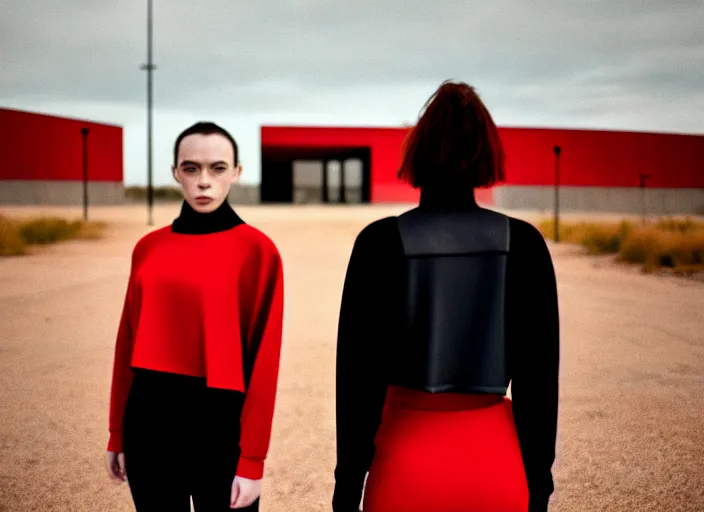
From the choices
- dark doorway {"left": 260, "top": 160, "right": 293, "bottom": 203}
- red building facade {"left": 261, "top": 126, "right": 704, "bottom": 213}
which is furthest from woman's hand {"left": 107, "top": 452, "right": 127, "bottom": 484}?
dark doorway {"left": 260, "top": 160, "right": 293, "bottom": 203}

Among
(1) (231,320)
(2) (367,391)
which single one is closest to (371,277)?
(2) (367,391)

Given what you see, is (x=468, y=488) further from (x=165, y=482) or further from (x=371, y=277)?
(x=165, y=482)

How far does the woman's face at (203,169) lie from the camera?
1.97m

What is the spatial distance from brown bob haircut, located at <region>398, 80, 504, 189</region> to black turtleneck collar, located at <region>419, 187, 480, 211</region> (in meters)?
0.01

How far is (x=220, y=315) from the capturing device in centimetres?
192

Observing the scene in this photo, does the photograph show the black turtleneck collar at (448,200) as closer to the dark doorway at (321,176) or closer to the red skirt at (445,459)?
the red skirt at (445,459)

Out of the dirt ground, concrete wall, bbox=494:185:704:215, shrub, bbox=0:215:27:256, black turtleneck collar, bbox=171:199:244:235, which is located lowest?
the dirt ground

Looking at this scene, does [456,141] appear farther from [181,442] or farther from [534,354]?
[181,442]

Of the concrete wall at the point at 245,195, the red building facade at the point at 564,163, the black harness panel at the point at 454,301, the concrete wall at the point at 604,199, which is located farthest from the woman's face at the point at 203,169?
the concrete wall at the point at 245,195

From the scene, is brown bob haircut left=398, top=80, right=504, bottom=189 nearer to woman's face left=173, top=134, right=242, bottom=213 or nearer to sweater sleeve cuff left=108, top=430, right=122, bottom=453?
woman's face left=173, top=134, right=242, bottom=213

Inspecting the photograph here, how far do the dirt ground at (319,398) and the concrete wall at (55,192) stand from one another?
28.8m

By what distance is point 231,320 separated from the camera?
1920 millimetres

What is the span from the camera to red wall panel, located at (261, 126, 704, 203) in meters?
38.4

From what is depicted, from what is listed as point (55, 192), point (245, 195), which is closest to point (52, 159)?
point (55, 192)
